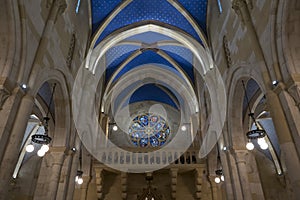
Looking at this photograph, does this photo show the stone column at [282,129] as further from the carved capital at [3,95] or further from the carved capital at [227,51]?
the carved capital at [3,95]

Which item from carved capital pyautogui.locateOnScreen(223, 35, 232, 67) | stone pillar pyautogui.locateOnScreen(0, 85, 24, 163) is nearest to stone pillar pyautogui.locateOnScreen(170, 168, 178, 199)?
carved capital pyautogui.locateOnScreen(223, 35, 232, 67)

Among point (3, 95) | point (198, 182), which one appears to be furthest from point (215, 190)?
point (3, 95)

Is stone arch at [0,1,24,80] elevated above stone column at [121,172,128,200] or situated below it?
Result: above

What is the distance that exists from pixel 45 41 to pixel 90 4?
6.24 metres

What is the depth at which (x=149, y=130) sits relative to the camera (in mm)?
18609

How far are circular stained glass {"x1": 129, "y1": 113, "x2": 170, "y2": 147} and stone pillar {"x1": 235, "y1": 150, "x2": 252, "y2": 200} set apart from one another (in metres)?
9.67

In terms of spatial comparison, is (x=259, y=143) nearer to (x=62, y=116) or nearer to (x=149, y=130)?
(x=62, y=116)

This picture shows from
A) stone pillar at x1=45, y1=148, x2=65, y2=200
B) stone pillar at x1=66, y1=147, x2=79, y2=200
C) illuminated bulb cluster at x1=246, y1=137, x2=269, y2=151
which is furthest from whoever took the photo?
stone pillar at x1=66, y1=147, x2=79, y2=200

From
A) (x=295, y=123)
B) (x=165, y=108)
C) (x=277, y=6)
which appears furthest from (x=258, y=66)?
(x=165, y=108)

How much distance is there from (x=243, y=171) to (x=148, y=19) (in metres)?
9.14

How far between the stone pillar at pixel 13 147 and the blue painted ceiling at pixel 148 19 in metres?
7.17

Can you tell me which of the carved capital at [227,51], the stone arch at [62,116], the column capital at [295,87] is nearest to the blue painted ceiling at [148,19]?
the carved capital at [227,51]

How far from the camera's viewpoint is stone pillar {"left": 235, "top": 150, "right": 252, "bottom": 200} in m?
7.61

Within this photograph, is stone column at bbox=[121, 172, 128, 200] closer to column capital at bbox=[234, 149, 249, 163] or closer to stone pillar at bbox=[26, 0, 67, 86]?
column capital at bbox=[234, 149, 249, 163]
